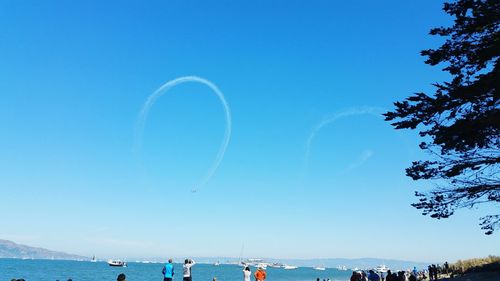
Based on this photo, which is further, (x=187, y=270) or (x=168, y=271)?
(x=187, y=270)

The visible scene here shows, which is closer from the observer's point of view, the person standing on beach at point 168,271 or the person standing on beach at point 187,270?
the person standing on beach at point 168,271

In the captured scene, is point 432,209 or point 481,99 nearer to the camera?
point 481,99

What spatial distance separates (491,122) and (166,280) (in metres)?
14.2

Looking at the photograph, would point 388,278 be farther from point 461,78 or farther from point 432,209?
point 461,78

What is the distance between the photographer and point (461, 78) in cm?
1817

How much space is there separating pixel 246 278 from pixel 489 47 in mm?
14595

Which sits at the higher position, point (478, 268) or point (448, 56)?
point (448, 56)

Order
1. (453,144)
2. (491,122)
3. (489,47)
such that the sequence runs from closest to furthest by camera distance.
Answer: (491,122)
(489,47)
(453,144)

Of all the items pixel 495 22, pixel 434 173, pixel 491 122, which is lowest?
pixel 434 173

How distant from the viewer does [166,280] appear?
688 inches

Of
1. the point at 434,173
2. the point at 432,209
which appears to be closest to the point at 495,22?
the point at 434,173

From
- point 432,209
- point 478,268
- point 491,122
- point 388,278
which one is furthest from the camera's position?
point 478,268

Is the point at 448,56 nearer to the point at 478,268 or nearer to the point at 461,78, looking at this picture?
the point at 461,78

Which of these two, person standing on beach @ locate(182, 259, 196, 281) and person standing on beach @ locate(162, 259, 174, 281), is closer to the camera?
person standing on beach @ locate(162, 259, 174, 281)
